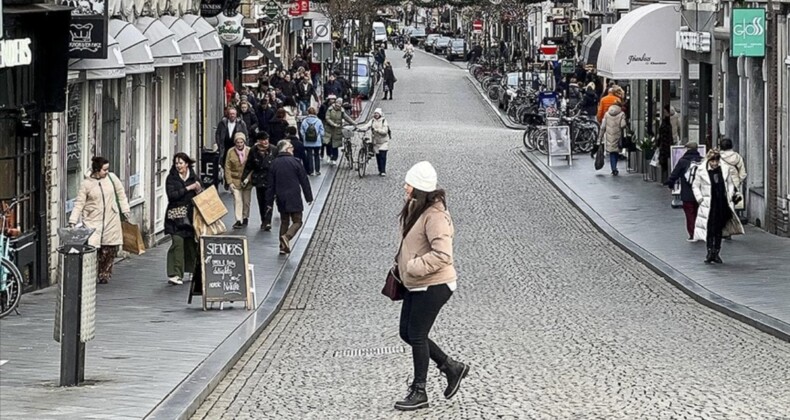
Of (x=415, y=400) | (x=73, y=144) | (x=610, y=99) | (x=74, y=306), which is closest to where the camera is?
Answer: (x=415, y=400)

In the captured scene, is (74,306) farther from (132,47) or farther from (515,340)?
A: (132,47)

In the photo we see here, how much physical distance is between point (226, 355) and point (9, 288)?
344 cm

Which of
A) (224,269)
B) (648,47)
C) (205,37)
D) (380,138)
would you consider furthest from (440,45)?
(224,269)

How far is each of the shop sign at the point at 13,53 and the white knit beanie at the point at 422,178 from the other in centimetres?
536

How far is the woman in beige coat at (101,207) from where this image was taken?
20.5 metres

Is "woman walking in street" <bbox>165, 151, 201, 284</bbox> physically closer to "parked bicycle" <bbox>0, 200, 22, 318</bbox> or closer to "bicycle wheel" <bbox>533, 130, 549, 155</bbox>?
"parked bicycle" <bbox>0, 200, 22, 318</bbox>

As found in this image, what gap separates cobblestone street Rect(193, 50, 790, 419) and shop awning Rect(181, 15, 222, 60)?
11.7ft

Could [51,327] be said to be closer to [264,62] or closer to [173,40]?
[173,40]

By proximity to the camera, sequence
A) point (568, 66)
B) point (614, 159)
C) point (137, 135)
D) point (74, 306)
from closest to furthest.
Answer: point (74, 306) < point (137, 135) < point (614, 159) < point (568, 66)

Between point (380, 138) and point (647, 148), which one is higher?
point (380, 138)

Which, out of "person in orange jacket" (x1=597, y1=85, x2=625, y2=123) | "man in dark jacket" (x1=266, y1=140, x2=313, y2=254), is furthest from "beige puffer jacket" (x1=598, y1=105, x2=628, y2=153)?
"man in dark jacket" (x1=266, y1=140, x2=313, y2=254)

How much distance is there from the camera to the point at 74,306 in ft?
42.6

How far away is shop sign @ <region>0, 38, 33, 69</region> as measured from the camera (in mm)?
16031

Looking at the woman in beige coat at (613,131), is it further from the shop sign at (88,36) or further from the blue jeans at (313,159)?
the shop sign at (88,36)
